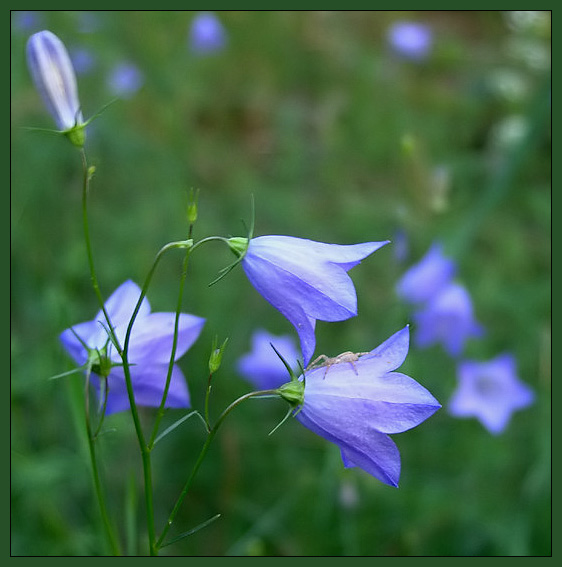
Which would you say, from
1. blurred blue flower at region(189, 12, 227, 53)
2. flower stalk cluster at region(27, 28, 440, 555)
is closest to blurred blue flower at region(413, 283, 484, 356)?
flower stalk cluster at region(27, 28, 440, 555)

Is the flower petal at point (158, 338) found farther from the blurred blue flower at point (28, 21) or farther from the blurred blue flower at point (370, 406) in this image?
the blurred blue flower at point (28, 21)

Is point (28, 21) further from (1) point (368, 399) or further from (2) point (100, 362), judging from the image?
(1) point (368, 399)

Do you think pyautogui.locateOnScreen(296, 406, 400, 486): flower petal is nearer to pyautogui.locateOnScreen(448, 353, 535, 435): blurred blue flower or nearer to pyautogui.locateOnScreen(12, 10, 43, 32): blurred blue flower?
pyautogui.locateOnScreen(448, 353, 535, 435): blurred blue flower

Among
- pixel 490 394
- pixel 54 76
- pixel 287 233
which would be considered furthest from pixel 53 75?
pixel 287 233

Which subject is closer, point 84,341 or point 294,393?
point 294,393

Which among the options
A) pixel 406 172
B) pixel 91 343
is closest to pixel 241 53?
pixel 406 172

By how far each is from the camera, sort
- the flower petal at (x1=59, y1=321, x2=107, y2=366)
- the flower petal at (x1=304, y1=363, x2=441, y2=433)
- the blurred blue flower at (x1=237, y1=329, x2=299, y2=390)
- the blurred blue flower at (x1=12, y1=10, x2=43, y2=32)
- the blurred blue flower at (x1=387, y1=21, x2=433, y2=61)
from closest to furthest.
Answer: the flower petal at (x1=304, y1=363, x2=441, y2=433) < the flower petal at (x1=59, y1=321, x2=107, y2=366) < the blurred blue flower at (x1=237, y1=329, x2=299, y2=390) < the blurred blue flower at (x1=12, y1=10, x2=43, y2=32) < the blurred blue flower at (x1=387, y1=21, x2=433, y2=61)
